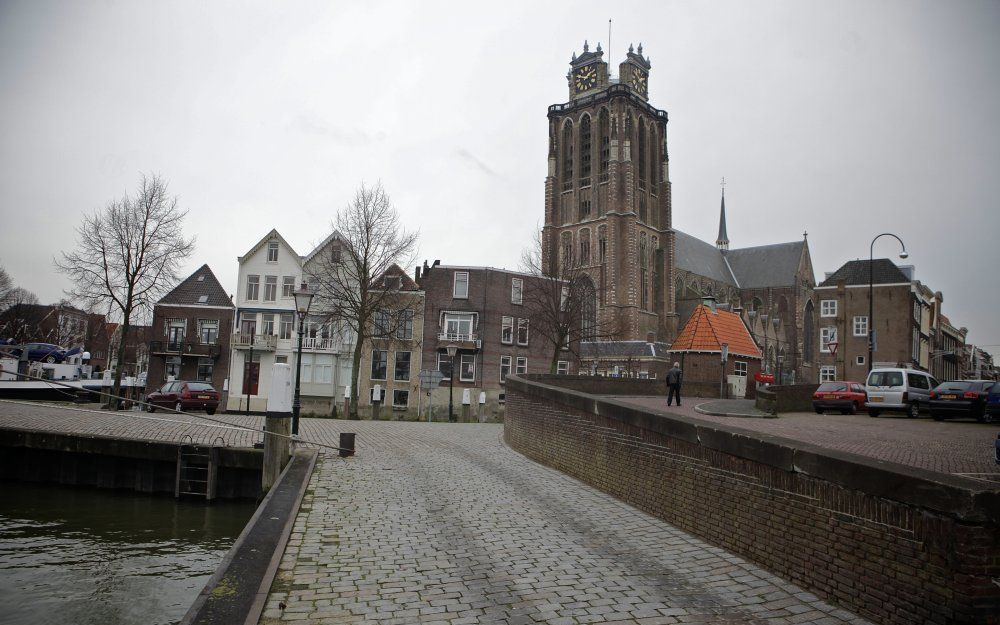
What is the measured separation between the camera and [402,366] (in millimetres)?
45969

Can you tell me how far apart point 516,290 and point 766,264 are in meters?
57.7

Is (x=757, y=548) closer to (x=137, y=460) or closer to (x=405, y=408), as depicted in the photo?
(x=137, y=460)

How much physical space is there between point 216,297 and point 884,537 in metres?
51.3

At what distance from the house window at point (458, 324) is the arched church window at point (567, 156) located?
1564 inches

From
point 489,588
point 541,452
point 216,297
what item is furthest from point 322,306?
point 489,588

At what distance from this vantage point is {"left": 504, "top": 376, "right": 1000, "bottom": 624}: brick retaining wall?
495 cm

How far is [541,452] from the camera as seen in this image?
49.4 ft

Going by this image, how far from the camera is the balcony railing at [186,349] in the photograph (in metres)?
48.1

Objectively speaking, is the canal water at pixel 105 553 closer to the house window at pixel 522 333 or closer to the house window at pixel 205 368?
the house window at pixel 205 368

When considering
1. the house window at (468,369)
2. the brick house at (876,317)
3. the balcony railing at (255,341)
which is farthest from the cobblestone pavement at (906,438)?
the brick house at (876,317)

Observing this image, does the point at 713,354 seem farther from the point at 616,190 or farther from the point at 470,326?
the point at 616,190

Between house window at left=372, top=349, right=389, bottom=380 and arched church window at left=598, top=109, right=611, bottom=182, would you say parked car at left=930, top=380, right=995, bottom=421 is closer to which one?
house window at left=372, top=349, right=389, bottom=380

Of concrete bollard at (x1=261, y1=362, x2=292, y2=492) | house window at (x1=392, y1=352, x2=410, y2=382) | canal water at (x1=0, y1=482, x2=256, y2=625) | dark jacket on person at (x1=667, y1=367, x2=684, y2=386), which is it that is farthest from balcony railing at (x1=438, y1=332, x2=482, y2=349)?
concrete bollard at (x1=261, y1=362, x2=292, y2=492)

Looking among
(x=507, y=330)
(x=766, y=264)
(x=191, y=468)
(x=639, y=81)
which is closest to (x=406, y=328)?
(x=507, y=330)
